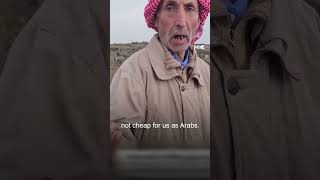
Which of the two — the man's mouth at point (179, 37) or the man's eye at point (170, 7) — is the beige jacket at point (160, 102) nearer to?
the man's mouth at point (179, 37)

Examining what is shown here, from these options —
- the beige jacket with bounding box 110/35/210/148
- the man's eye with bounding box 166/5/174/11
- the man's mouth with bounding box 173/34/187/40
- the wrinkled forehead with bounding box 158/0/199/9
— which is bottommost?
the beige jacket with bounding box 110/35/210/148

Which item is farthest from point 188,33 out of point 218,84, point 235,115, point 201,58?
point 235,115

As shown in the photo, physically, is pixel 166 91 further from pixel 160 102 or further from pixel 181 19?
pixel 181 19

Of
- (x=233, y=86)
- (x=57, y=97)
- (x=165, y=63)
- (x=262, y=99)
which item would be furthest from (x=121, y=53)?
(x=262, y=99)

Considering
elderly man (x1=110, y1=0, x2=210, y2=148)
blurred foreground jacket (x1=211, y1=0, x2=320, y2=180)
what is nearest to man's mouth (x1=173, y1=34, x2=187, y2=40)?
elderly man (x1=110, y1=0, x2=210, y2=148)

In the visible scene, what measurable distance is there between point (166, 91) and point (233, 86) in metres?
0.24

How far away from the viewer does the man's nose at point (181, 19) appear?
1681 mm

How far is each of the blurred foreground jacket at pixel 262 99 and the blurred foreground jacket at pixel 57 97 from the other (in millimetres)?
422

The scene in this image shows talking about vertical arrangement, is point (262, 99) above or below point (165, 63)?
below

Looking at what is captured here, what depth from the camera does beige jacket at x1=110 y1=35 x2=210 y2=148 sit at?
1.67 metres

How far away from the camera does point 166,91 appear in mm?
1683

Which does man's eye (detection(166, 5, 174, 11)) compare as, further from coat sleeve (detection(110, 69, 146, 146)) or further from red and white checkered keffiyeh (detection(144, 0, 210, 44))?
coat sleeve (detection(110, 69, 146, 146))

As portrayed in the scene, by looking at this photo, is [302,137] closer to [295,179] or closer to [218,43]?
[295,179]

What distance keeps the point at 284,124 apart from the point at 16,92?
3.21 ft
